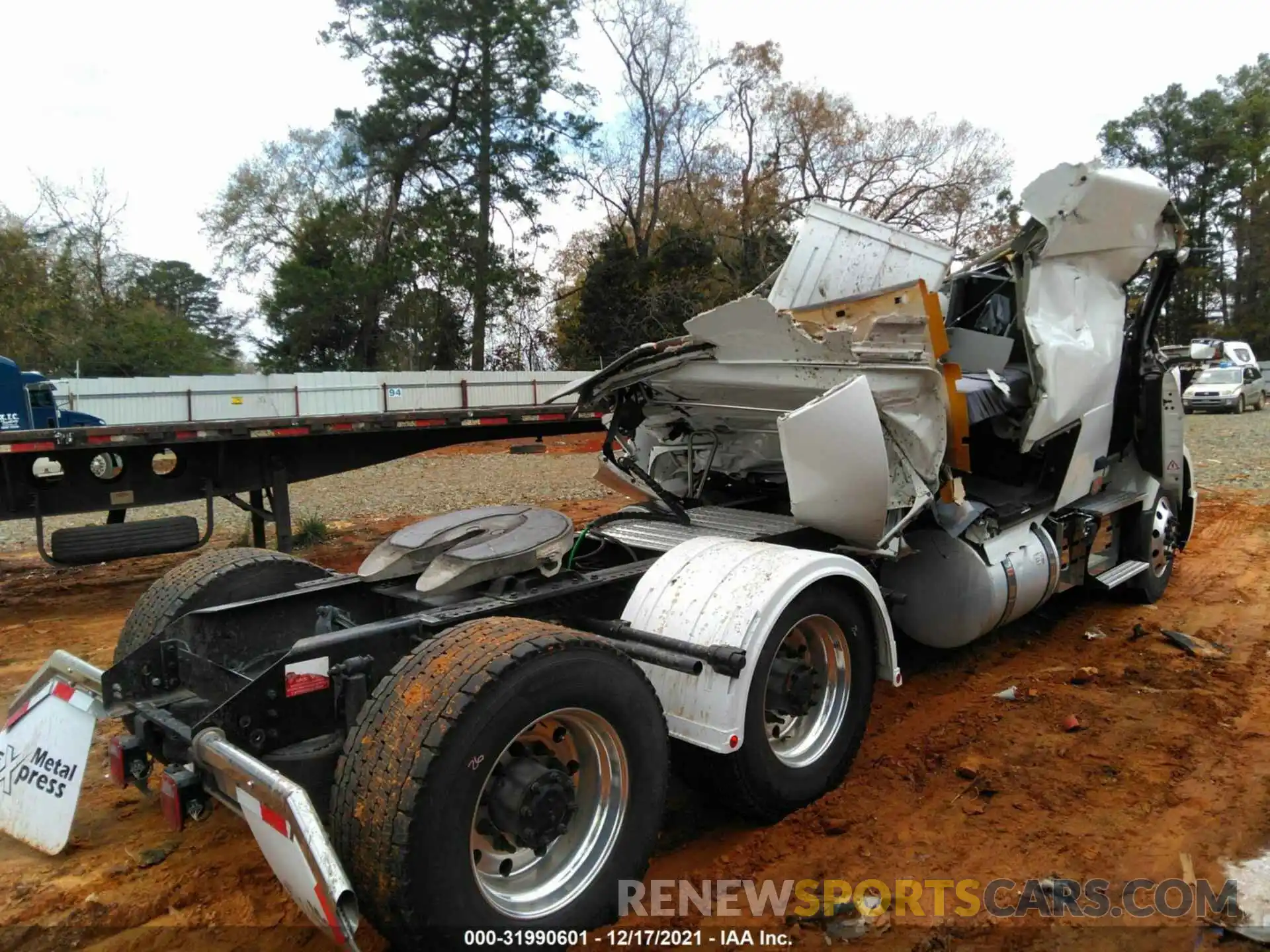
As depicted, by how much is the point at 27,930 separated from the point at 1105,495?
6.72 m

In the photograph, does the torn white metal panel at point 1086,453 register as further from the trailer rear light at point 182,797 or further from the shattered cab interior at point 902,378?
the trailer rear light at point 182,797

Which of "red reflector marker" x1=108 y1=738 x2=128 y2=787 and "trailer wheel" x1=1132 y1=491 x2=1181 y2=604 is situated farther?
"trailer wheel" x1=1132 y1=491 x2=1181 y2=604

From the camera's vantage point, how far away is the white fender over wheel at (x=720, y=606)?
3191 mm

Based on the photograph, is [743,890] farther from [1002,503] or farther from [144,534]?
[144,534]

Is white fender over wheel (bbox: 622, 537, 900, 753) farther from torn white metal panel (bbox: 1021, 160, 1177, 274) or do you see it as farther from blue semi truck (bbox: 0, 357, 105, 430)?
blue semi truck (bbox: 0, 357, 105, 430)

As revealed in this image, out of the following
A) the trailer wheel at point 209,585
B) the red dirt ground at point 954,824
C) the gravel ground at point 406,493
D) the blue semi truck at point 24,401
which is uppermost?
the blue semi truck at point 24,401

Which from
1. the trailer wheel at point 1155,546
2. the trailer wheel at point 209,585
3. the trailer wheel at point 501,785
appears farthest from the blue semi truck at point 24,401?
the trailer wheel at point 1155,546

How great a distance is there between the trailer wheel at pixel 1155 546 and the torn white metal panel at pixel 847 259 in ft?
9.26

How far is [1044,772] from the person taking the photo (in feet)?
13.1

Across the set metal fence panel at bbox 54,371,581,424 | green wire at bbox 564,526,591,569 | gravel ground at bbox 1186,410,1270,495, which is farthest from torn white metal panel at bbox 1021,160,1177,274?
metal fence panel at bbox 54,371,581,424

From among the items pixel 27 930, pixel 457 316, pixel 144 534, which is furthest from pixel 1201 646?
pixel 457 316

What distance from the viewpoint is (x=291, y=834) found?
2232 mm

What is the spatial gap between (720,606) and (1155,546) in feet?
15.5

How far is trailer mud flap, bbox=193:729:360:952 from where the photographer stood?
7.03 feet
